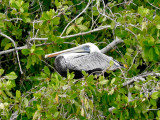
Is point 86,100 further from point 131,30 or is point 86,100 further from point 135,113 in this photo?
point 131,30

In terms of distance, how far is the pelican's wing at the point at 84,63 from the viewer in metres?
4.39

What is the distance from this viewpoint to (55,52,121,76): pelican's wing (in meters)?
4.39

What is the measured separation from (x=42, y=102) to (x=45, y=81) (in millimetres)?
700

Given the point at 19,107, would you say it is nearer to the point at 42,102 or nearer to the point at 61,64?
the point at 42,102

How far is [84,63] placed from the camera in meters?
4.48

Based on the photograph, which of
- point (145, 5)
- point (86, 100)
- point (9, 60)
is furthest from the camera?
point (9, 60)

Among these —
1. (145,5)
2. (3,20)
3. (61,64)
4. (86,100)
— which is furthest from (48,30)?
(145,5)

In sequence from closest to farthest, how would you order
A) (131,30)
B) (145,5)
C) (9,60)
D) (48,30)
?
(131,30), (48,30), (145,5), (9,60)

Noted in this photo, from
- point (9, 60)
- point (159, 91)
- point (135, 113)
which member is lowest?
point (9, 60)

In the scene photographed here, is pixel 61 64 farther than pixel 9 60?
No

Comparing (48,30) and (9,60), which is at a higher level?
(48,30)

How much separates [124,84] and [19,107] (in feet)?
3.83

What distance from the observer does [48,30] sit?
445 cm

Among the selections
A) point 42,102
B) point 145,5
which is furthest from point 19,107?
point 145,5
